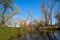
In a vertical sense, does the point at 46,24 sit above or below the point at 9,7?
below

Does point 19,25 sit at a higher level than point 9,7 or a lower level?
lower

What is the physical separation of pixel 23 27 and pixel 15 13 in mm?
3227

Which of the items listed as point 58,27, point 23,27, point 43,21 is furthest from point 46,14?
point 23,27

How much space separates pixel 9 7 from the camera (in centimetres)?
2864

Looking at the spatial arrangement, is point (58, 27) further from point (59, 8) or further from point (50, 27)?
point (59, 8)

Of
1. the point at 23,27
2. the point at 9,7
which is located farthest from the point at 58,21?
the point at 9,7

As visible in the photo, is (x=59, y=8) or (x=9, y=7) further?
(x=59, y=8)

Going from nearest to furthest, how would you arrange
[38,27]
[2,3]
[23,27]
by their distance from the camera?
[2,3]
[23,27]
[38,27]

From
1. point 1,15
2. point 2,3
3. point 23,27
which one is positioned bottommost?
point 23,27

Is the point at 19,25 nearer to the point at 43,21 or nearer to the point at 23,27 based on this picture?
the point at 23,27

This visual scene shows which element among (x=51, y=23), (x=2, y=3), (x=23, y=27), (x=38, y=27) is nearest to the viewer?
(x=2, y=3)

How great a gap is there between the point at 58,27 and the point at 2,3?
1584cm

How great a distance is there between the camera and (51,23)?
117 feet

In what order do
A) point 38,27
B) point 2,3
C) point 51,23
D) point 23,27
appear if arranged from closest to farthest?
point 2,3 < point 23,27 < point 51,23 < point 38,27
